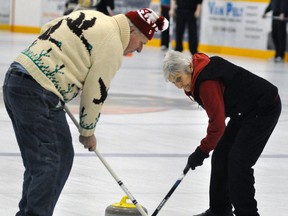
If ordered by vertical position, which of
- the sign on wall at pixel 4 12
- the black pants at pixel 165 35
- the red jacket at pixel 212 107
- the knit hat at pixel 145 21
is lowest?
the sign on wall at pixel 4 12

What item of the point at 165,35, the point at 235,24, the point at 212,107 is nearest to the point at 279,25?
the point at 235,24

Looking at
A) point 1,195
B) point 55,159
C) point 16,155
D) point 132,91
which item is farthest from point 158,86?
point 55,159

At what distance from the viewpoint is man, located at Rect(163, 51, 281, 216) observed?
236 inches

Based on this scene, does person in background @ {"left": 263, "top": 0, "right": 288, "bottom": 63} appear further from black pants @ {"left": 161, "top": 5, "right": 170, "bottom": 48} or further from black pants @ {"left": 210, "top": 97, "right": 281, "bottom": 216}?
black pants @ {"left": 210, "top": 97, "right": 281, "bottom": 216}

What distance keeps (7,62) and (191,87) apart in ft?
45.7

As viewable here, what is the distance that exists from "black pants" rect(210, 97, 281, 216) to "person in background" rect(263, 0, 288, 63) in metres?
16.7

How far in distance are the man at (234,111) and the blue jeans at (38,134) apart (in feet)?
3.52

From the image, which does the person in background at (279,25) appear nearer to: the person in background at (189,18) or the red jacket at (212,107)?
the person in background at (189,18)

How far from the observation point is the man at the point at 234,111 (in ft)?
19.6

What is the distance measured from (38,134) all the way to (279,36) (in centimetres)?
1833

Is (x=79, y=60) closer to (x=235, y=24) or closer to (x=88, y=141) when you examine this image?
(x=88, y=141)

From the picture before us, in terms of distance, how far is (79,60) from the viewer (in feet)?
16.5

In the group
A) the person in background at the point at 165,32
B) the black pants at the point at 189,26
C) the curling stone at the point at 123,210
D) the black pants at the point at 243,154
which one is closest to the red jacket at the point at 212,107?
the black pants at the point at 243,154

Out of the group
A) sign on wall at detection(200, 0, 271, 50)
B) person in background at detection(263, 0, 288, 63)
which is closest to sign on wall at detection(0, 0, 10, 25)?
sign on wall at detection(200, 0, 271, 50)
